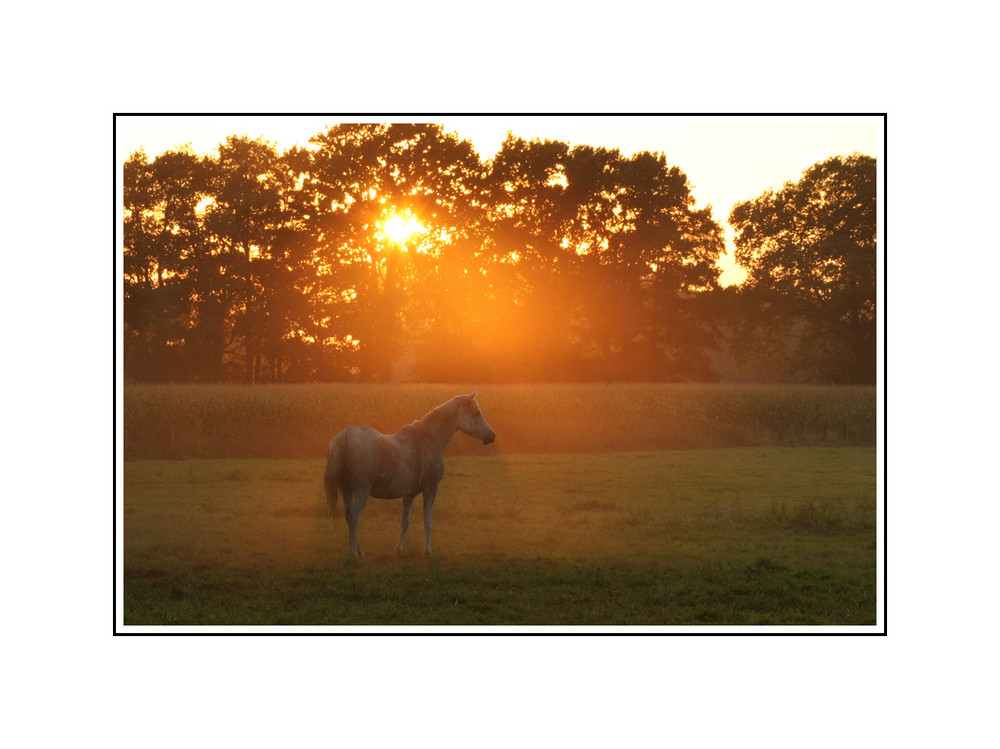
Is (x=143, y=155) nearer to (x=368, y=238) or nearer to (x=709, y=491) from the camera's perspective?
(x=368, y=238)

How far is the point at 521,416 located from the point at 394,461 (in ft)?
48.3

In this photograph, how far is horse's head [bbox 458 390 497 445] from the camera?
420 inches

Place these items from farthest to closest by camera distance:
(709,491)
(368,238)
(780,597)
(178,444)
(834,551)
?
(368,238), (178,444), (709,491), (834,551), (780,597)

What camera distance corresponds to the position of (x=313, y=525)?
1265cm

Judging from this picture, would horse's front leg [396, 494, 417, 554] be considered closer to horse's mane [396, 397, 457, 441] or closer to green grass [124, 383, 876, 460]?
horse's mane [396, 397, 457, 441]

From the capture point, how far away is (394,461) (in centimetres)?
1012

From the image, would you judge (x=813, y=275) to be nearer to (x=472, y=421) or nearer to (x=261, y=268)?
(x=261, y=268)

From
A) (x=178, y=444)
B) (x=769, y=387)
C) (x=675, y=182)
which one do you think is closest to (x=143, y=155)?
(x=178, y=444)

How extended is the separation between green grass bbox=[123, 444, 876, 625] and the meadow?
0.11 feet

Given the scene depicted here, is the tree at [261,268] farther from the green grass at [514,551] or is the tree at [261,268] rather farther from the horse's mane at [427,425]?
the horse's mane at [427,425]

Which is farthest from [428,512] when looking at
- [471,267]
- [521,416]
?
[471,267]

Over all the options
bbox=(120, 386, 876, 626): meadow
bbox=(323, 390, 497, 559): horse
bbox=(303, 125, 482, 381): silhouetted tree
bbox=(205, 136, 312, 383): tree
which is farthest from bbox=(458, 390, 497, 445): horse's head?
bbox=(205, 136, 312, 383): tree

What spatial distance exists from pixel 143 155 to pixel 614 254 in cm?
2057

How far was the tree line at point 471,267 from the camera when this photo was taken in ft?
108
